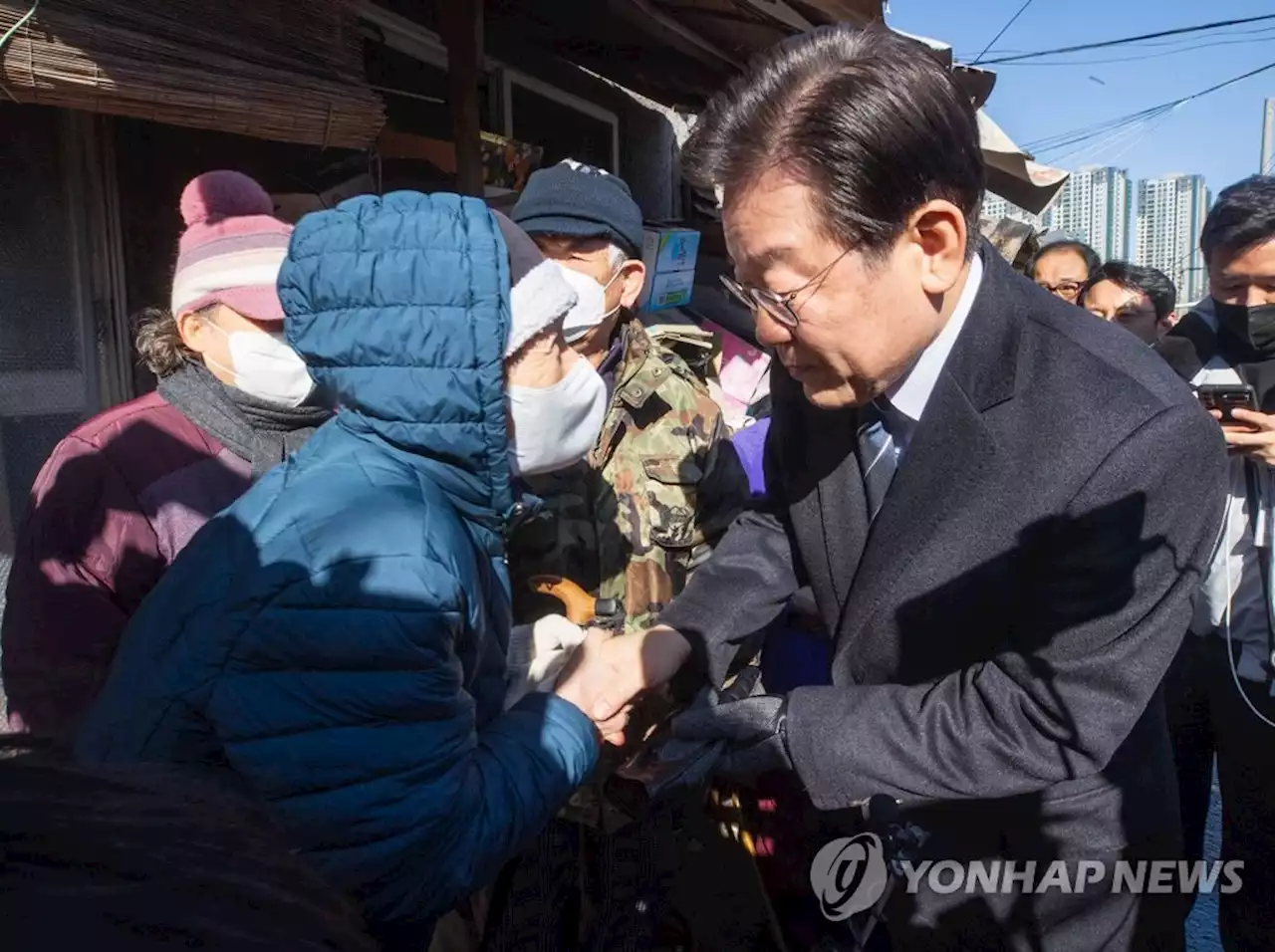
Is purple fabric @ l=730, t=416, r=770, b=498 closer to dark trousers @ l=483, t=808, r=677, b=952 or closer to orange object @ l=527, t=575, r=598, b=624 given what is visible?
orange object @ l=527, t=575, r=598, b=624

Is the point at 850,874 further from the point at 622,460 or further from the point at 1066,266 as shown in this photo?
the point at 1066,266

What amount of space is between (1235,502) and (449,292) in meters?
2.29

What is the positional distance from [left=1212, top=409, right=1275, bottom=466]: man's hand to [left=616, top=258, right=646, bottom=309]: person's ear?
1.68m

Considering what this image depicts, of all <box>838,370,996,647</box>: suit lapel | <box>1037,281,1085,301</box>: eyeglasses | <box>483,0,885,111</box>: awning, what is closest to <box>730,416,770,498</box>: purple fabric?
<box>838,370,996,647</box>: suit lapel

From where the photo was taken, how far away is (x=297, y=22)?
2365mm

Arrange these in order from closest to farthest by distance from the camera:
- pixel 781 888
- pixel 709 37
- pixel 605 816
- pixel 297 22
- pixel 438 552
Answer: pixel 438 552 < pixel 605 816 < pixel 297 22 < pixel 781 888 < pixel 709 37

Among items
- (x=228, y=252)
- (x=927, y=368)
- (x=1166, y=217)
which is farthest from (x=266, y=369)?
(x=1166, y=217)

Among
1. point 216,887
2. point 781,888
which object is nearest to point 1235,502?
point 781,888

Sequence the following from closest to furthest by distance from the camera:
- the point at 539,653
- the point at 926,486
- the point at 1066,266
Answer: the point at 926,486 → the point at 539,653 → the point at 1066,266

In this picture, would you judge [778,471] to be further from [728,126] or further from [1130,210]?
[1130,210]

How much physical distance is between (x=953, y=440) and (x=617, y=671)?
0.71 metres

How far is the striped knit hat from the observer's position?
1939mm

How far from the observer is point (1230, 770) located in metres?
2.46

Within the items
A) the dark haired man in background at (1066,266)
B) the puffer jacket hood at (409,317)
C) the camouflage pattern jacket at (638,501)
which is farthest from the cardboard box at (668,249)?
the puffer jacket hood at (409,317)
